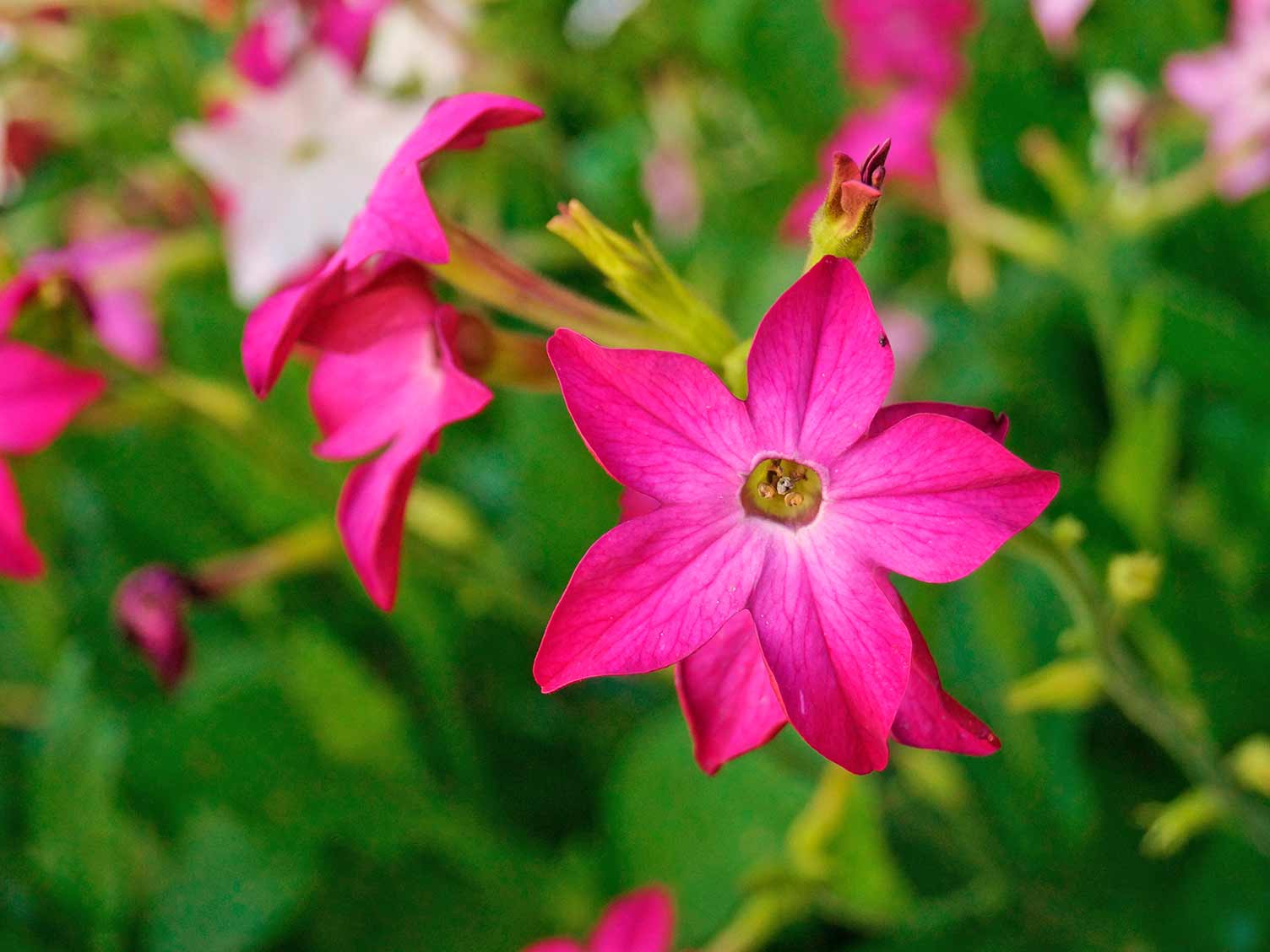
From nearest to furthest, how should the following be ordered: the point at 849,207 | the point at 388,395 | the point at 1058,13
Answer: the point at 849,207, the point at 388,395, the point at 1058,13

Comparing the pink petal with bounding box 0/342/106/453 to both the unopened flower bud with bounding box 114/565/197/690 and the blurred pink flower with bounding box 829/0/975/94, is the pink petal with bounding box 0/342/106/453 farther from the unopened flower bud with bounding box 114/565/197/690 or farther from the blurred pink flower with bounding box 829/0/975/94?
the blurred pink flower with bounding box 829/0/975/94

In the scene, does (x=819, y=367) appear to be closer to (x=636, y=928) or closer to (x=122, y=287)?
A: (x=636, y=928)

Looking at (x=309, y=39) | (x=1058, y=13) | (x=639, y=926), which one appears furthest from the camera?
(x=309, y=39)

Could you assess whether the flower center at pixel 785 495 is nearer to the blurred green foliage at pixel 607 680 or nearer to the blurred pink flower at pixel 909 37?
the blurred green foliage at pixel 607 680

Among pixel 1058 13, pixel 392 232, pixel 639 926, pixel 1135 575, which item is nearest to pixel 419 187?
pixel 392 232

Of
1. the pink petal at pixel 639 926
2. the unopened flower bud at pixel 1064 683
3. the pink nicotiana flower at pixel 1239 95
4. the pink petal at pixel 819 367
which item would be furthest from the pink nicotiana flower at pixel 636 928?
the pink nicotiana flower at pixel 1239 95

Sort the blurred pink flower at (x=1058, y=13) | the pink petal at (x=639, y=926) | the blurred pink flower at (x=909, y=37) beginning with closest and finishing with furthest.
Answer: the pink petal at (x=639, y=926)
the blurred pink flower at (x=1058, y=13)
the blurred pink flower at (x=909, y=37)
